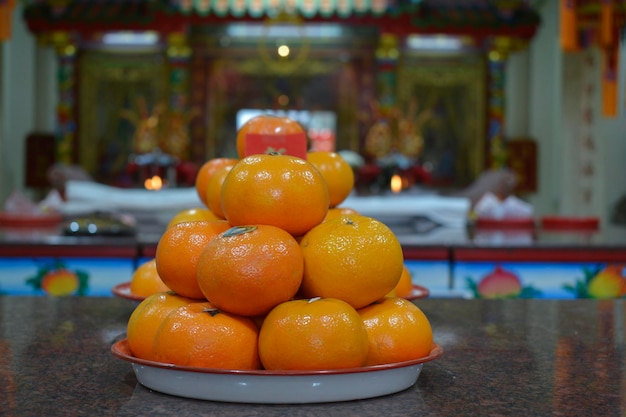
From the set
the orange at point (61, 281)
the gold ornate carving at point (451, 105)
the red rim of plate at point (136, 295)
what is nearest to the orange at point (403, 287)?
the red rim of plate at point (136, 295)

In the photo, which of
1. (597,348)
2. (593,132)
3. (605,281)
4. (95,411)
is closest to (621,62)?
(593,132)

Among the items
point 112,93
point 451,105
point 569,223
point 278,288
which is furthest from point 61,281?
point 451,105

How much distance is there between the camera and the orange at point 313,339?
2.39 feet

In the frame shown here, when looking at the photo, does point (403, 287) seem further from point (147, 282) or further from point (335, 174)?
point (147, 282)

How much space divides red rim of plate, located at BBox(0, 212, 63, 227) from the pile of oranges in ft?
8.19

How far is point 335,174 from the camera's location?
107 centimetres

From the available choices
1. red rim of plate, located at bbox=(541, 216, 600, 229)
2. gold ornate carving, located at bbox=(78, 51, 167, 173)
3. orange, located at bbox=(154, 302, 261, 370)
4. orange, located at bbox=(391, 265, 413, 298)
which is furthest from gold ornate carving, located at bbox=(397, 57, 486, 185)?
orange, located at bbox=(154, 302, 261, 370)

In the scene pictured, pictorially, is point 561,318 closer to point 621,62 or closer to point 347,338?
point 347,338

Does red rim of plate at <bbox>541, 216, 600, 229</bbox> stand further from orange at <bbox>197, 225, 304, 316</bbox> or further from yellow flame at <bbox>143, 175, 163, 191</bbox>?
orange at <bbox>197, 225, 304, 316</bbox>

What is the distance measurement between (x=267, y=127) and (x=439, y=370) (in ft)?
1.26

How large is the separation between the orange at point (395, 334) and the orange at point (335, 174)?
278mm

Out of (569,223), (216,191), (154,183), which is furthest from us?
(154,183)

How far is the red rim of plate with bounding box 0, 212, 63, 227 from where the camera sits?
126 inches

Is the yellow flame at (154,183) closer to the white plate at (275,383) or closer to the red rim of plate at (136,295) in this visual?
the red rim of plate at (136,295)
